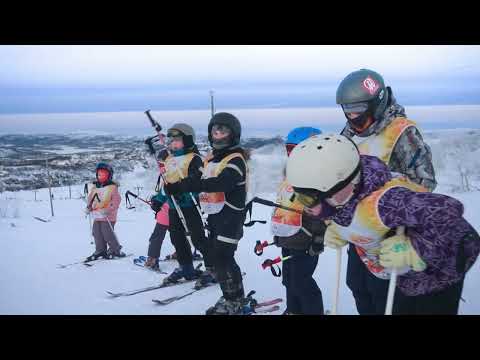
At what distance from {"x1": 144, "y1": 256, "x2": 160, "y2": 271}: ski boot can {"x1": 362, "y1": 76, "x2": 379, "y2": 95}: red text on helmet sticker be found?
1789 millimetres

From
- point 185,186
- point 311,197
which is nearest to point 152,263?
point 185,186

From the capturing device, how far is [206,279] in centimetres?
283

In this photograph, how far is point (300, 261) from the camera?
2078 mm

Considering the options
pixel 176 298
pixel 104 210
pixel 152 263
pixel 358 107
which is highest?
pixel 358 107

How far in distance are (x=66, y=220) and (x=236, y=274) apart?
1309 millimetres

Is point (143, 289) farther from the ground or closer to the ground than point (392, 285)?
closer to the ground

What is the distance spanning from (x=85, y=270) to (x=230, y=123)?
1.30 meters

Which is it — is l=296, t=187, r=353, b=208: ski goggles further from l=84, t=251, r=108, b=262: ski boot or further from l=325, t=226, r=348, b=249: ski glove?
l=84, t=251, r=108, b=262: ski boot

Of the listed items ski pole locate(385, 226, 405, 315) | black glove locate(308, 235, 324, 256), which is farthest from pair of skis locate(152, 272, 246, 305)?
ski pole locate(385, 226, 405, 315)

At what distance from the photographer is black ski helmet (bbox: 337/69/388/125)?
1.92 meters

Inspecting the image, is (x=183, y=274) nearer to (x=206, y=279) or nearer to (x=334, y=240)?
(x=206, y=279)

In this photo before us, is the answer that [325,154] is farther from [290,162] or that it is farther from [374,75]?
[374,75]

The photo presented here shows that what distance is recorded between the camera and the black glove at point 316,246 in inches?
80.7

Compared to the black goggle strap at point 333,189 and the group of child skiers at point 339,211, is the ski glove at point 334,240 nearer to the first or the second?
the group of child skiers at point 339,211
